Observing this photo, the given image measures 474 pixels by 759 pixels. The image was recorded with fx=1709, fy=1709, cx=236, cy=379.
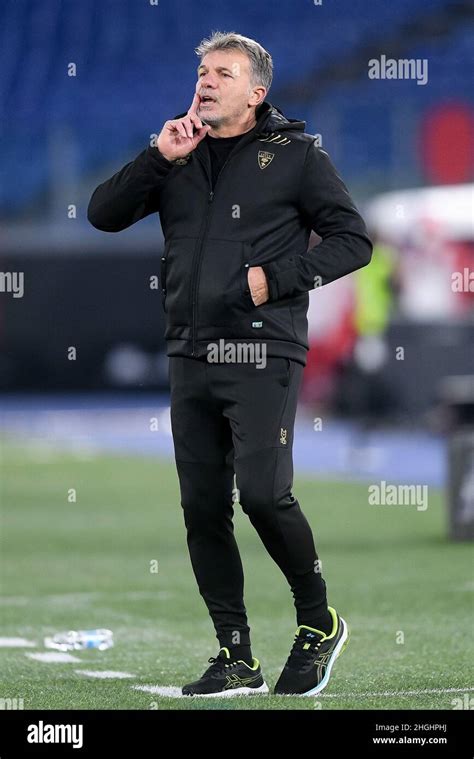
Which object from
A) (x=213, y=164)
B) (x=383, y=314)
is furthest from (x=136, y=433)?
(x=213, y=164)

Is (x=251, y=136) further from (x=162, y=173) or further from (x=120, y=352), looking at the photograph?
(x=120, y=352)

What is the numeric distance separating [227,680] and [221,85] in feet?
6.60

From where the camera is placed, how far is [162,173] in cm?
566

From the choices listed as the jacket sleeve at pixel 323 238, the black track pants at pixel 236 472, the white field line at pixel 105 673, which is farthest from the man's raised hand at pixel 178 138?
the white field line at pixel 105 673

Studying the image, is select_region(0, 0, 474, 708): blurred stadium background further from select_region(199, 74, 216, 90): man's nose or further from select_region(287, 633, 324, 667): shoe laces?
select_region(199, 74, 216, 90): man's nose

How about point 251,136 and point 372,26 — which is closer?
point 251,136

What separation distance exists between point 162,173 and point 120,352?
2029cm

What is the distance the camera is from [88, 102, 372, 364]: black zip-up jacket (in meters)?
5.61

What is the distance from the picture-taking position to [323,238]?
5770 mm

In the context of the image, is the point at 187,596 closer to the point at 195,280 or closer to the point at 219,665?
the point at 219,665

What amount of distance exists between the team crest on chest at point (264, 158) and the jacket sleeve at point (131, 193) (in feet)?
0.97

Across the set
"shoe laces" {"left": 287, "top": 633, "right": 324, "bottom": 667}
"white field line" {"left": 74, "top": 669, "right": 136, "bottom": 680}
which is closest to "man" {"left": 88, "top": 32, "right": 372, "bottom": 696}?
"shoe laces" {"left": 287, "top": 633, "right": 324, "bottom": 667}

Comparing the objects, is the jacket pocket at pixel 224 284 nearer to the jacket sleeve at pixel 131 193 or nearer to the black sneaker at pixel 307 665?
the jacket sleeve at pixel 131 193

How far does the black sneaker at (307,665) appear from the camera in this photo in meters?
5.78
